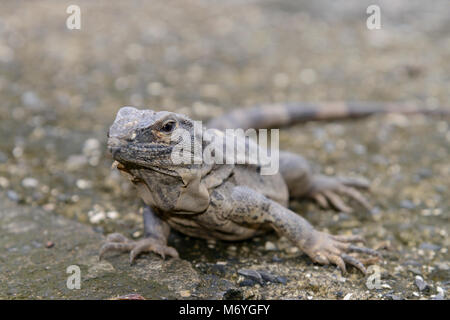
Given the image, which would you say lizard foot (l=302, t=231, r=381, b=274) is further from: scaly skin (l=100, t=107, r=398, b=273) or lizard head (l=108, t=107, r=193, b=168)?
lizard head (l=108, t=107, r=193, b=168)

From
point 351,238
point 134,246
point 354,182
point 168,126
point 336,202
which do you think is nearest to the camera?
point 168,126

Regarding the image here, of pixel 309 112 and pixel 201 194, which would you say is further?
pixel 309 112

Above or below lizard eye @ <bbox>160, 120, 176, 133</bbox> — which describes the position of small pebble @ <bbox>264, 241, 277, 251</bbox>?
below

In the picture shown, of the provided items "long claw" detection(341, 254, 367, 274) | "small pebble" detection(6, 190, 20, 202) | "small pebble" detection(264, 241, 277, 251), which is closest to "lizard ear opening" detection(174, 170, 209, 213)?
"small pebble" detection(264, 241, 277, 251)

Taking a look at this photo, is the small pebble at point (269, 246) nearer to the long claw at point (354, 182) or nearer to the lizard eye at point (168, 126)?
the long claw at point (354, 182)

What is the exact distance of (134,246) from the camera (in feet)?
14.2

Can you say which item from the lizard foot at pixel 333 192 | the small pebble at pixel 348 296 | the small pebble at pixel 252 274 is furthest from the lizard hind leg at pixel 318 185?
the small pebble at pixel 348 296

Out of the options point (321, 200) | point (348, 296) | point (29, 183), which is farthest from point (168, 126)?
point (29, 183)

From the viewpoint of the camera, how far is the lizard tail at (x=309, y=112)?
658cm

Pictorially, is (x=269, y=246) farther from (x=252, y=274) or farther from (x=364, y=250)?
(x=364, y=250)

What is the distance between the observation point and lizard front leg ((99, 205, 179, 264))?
425 centimetres

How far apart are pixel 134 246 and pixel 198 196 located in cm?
85

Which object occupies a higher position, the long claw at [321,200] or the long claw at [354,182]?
the long claw at [354,182]

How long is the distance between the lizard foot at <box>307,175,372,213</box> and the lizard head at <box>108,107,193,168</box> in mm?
2278
